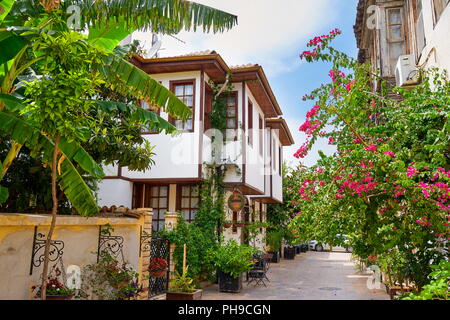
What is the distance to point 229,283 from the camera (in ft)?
38.4

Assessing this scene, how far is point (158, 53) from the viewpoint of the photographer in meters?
14.9

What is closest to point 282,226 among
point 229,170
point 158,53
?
point 229,170

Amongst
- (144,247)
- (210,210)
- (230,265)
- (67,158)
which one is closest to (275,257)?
(210,210)

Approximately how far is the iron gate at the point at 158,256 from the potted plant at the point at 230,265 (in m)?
1.66

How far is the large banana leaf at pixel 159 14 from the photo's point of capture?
18.2 ft

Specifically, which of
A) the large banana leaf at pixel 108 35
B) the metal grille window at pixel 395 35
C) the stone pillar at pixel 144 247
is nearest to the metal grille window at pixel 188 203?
the stone pillar at pixel 144 247

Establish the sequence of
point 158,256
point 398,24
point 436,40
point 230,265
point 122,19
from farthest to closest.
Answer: point 230,265
point 398,24
point 158,256
point 436,40
point 122,19

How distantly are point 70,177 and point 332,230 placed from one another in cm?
394

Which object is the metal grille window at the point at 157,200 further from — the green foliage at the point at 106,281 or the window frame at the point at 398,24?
the window frame at the point at 398,24

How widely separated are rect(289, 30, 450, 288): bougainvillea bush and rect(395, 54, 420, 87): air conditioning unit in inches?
77.3

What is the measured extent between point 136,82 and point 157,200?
8.37 meters

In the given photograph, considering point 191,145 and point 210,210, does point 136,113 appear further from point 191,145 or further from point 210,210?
point 210,210

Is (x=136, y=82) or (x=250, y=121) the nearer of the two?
(x=136, y=82)
